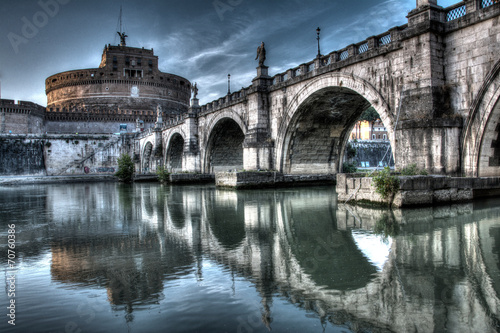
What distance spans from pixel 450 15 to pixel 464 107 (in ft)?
9.35

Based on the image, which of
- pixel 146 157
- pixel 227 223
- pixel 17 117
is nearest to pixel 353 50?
pixel 227 223

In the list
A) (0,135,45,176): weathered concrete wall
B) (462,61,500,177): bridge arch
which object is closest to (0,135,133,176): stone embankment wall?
(0,135,45,176): weathered concrete wall

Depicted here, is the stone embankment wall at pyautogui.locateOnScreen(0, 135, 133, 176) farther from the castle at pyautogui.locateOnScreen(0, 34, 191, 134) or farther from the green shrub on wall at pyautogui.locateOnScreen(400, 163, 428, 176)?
the green shrub on wall at pyautogui.locateOnScreen(400, 163, 428, 176)

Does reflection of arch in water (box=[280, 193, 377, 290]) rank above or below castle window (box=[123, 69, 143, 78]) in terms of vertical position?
below

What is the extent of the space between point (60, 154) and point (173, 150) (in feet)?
52.6

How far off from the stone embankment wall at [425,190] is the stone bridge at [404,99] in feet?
2.26

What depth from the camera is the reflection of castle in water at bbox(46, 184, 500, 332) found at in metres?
3.42

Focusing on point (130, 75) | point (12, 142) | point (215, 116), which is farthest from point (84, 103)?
point (215, 116)

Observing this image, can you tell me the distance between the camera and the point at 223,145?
100 ft

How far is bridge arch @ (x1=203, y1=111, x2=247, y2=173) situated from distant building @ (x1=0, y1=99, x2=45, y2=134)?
3449 cm

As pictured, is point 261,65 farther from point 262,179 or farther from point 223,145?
point 223,145

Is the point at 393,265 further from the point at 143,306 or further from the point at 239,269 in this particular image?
the point at 143,306

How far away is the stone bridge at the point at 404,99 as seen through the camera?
10.6 meters

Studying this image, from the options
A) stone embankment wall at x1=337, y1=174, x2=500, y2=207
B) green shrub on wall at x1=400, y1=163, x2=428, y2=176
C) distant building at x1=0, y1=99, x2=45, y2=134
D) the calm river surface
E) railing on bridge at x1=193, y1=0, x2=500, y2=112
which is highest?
distant building at x1=0, y1=99, x2=45, y2=134
